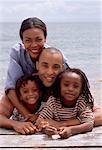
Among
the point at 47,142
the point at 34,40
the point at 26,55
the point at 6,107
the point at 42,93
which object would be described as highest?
the point at 34,40

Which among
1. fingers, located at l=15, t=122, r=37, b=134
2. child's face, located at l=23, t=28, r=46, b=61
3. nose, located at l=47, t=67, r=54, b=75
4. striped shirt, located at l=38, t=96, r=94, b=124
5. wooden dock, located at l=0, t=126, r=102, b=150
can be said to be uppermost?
child's face, located at l=23, t=28, r=46, b=61

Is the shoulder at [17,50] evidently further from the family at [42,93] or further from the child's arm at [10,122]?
the child's arm at [10,122]

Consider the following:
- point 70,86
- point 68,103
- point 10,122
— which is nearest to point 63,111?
point 68,103

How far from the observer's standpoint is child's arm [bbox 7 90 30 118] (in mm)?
3676

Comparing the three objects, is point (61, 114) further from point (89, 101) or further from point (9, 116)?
point (9, 116)

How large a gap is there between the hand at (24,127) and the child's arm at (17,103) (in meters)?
0.21

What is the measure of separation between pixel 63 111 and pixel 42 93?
0.31 metres

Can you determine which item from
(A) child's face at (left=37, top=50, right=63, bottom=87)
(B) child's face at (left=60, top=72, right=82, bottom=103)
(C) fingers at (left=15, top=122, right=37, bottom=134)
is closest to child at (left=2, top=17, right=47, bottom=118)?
(A) child's face at (left=37, top=50, right=63, bottom=87)

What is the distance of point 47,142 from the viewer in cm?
308

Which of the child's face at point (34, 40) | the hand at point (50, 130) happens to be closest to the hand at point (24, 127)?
the hand at point (50, 130)

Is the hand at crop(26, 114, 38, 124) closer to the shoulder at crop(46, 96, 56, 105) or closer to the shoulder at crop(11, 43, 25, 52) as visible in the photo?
the shoulder at crop(46, 96, 56, 105)

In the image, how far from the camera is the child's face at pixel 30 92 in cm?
371

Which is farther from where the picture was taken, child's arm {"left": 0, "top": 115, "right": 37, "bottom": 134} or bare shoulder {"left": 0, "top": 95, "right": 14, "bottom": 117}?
bare shoulder {"left": 0, "top": 95, "right": 14, "bottom": 117}

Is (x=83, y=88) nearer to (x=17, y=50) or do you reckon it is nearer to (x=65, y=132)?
(x=65, y=132)
